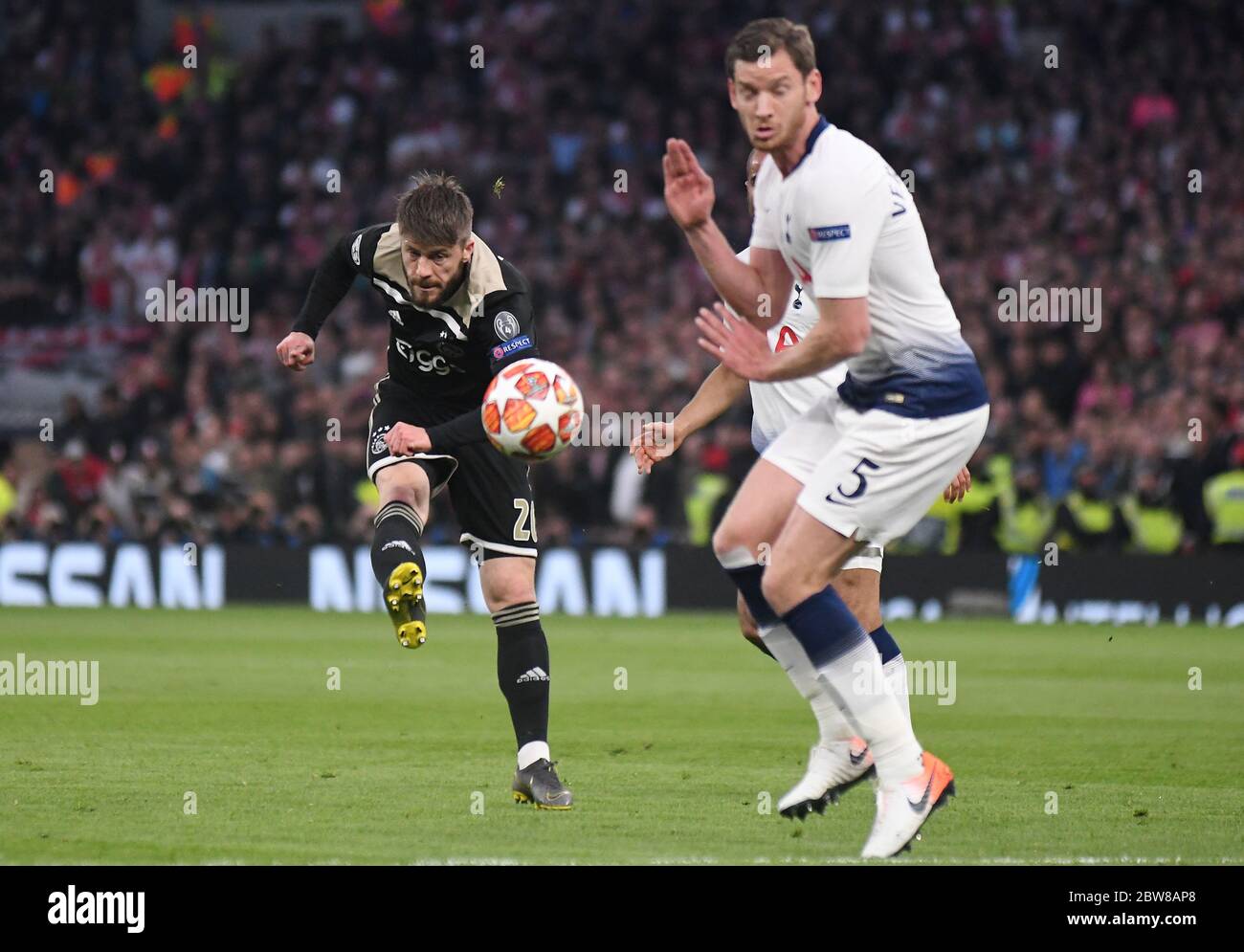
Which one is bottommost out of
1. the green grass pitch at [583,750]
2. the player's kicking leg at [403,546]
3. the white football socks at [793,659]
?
the green grass pitch at [583,750]

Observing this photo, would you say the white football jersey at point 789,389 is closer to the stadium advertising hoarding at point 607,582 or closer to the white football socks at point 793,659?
the white football socks at point 793,659

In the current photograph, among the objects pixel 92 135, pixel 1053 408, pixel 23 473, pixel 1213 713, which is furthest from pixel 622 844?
pixel 92 135

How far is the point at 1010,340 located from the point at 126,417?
9686 millimetres

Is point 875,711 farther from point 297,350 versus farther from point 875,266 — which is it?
point 297,350

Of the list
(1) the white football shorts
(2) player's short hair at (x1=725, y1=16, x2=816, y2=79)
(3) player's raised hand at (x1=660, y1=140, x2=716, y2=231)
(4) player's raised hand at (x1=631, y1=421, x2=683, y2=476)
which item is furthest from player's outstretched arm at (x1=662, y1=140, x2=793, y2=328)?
(4) player's raised hand at (x1=631, y1=421, x2=683, y2=476)

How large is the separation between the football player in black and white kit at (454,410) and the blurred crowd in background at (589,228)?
423 inches

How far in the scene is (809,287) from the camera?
645 centimetres

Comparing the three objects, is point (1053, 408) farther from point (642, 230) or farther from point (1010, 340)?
point (642, 230)

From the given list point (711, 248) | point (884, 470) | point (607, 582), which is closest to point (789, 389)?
point (711, 248)

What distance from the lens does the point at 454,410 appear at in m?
7.82

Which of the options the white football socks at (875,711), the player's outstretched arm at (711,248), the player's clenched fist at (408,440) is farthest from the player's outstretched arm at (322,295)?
the white football socks at (875,711)

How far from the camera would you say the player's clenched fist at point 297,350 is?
25.2 ft

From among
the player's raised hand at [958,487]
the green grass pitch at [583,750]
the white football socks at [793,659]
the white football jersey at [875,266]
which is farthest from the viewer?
the player's raised hand at [958,487]

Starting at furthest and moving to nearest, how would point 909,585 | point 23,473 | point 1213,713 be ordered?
point 23,473
point 909,585
point 1213,713
